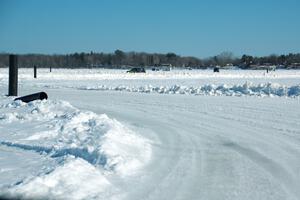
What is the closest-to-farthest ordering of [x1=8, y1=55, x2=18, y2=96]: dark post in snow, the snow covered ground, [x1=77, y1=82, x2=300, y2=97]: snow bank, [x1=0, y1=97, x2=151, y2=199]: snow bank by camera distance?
[x1=0, y1=97, x2=151, y2=199]: snow bank → the snow covered ground → [x1=8, y1=55, x2=18, y2=96]: dark post in snow → [x1=77, y1=82, x2=300, y2=97]: snow bank

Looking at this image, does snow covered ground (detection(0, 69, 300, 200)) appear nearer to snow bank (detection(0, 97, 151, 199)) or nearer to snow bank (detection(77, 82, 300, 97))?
snow bank (detection(0, 97, 151, 199))

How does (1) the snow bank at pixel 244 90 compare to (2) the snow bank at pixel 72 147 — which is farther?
(1) the snow bank at pixel 244 90

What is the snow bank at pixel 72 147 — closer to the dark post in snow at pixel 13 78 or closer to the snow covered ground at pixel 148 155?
the snow covered ground at pixel 148 155

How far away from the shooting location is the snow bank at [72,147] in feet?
19.6

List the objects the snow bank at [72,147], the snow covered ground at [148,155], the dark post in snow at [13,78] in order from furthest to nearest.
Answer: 1. the dark post in snow at [13,78]
2. the snow covered ground at [148,155]
3. the snow bank at [72,147]

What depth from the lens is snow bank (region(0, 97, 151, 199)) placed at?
19.6ft

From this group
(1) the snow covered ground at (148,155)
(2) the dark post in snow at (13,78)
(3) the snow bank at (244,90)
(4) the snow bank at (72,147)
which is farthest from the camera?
(3) the snow bank at (244,90)

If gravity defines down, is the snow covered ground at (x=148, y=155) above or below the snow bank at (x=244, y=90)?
below

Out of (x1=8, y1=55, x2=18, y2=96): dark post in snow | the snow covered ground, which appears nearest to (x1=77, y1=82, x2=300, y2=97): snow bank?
(x1=8, y1=55, x2=18, y2=96): dark post in snow

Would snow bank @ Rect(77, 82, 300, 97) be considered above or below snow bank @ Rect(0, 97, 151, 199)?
above

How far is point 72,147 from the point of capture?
8.05 metres

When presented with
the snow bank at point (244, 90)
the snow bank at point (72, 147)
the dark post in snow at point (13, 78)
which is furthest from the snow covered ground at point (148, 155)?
the snow bank at point (244, 90)

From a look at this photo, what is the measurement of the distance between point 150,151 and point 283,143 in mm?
2897

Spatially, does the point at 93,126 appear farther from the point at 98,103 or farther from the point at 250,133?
the point at 98,103
